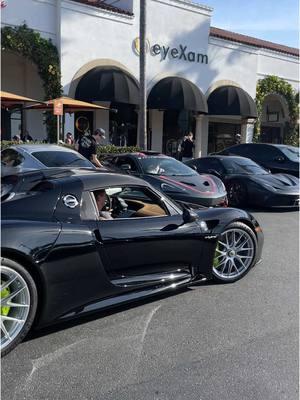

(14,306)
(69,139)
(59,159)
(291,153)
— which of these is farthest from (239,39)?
(14,306)

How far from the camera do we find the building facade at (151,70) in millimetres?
16594

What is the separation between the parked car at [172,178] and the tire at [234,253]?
3.13m

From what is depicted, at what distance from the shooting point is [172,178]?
28.2 feet

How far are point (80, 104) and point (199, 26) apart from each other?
9525 millimetres

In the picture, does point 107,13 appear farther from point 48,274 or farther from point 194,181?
point 48,274

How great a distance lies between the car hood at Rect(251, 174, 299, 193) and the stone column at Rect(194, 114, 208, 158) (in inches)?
450

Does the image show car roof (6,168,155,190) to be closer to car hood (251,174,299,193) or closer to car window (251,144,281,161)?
car hood (251,174,299,193)

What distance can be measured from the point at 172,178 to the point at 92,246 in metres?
5.36

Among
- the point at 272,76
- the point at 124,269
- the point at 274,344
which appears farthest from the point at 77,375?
the point at 272,76

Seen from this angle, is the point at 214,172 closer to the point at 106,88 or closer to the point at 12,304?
the point at 106,88

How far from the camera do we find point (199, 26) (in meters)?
20.5

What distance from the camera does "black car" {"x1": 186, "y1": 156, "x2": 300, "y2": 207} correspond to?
31.4 ft

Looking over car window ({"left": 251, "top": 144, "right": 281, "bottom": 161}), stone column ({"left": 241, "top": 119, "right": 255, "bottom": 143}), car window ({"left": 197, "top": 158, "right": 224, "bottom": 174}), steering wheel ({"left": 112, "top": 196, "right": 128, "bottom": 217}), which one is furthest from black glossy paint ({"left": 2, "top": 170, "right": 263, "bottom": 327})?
stone column ({"left": 241, "top": 119, "right": 255, "bottom": 143})

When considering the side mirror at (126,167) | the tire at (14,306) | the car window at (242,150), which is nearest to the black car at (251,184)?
the side mirror at (126,167)
